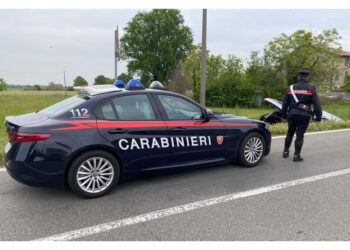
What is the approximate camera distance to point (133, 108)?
3.90 m

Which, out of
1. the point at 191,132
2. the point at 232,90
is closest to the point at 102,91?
the point at 191,132

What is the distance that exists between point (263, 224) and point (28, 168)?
2767 millimetres

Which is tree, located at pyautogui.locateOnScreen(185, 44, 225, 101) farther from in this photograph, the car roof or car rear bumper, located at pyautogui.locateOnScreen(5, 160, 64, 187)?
car rear bumper, located at pyautogui.locateOnScreen(5, 160, 64, 187)

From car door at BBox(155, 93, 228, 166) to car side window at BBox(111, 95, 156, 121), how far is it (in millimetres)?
198

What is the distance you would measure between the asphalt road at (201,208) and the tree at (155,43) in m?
36.1

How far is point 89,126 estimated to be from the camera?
3.52m

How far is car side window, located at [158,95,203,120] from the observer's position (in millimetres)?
4133

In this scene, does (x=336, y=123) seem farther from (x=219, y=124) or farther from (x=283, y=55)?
(x=283, y=55)

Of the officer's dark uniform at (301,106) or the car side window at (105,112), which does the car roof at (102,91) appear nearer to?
the car side window at (105,112)

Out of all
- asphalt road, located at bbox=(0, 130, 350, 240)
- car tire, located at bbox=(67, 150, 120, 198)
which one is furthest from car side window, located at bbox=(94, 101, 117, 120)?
asphalt road, located at bbox=(0, 130, 350, 240)

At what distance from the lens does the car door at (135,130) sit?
3654 millimetres

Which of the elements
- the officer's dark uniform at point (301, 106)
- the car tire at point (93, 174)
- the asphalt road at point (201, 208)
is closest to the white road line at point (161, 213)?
the asphalt road at point (201, 208)

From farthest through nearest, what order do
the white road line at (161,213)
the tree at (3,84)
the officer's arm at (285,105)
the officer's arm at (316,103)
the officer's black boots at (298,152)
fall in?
1. the tree at (3,84)
2. the officer's arm at (285,105)
3. the officer's black boots at (298,152)
4. the officer's arm at (316,103)
5. the white road line at (161,213)

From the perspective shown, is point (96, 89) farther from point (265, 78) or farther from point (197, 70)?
point (197, 70)
